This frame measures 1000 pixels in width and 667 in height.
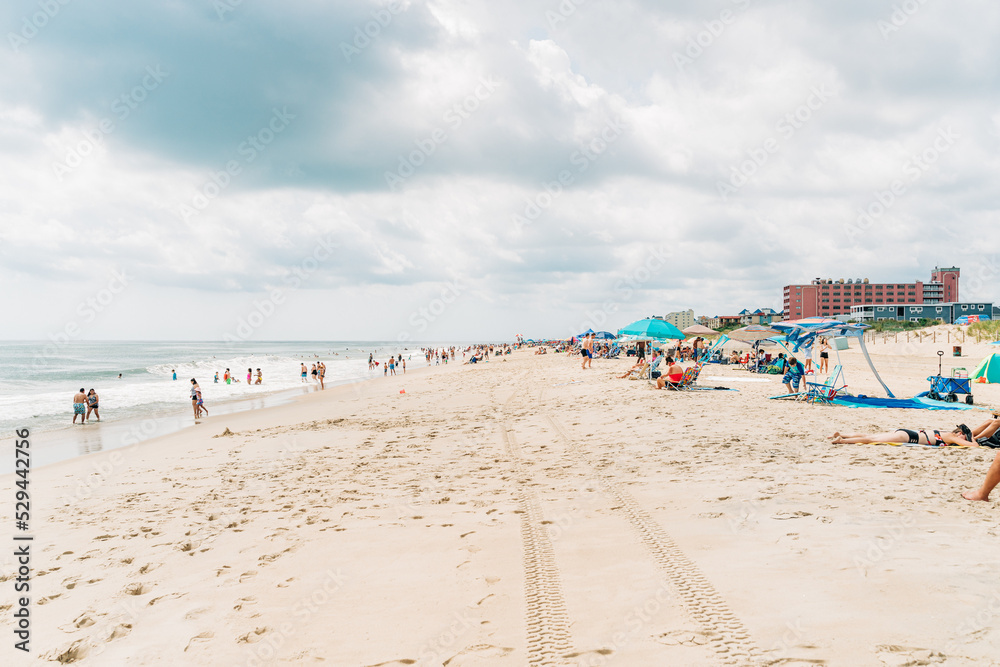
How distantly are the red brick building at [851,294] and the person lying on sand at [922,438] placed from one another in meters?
122

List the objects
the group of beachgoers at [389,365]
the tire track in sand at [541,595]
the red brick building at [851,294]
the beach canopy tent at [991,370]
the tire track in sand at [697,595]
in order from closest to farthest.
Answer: the tire track in sand at [697,595] → the tire track in sand at [541,595] → the beach canopy tent at [991,370] → the group of beachgoers at [389,365] → the red brick building at [851,294]

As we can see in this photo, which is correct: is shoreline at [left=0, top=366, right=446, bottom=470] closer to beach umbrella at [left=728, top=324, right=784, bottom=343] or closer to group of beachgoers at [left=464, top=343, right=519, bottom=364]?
beach umbrella at [left=728, top=324, right=784, bottom=343]

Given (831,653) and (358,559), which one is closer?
(831,653)

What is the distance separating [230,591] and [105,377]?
4257cm

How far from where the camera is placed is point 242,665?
9.22ft

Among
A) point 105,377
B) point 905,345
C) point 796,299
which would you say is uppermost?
point 796,299

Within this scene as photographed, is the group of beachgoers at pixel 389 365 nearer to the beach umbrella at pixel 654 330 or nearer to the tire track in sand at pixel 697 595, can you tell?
the beach umbrella at pixel 654 330

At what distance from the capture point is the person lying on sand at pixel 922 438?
6914 mm

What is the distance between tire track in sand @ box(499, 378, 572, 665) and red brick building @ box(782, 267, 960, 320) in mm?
126667

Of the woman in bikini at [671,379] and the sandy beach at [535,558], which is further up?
the woman in bikini at [671,379]

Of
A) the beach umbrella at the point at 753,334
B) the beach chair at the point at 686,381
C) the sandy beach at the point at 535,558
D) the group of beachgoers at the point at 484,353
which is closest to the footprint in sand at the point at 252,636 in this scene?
the sandy beach at the point at 535,558

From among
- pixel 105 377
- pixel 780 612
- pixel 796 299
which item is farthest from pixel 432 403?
pixel 796 299

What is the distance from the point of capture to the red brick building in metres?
116

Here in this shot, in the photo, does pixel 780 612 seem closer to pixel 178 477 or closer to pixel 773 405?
pixel 178 477
